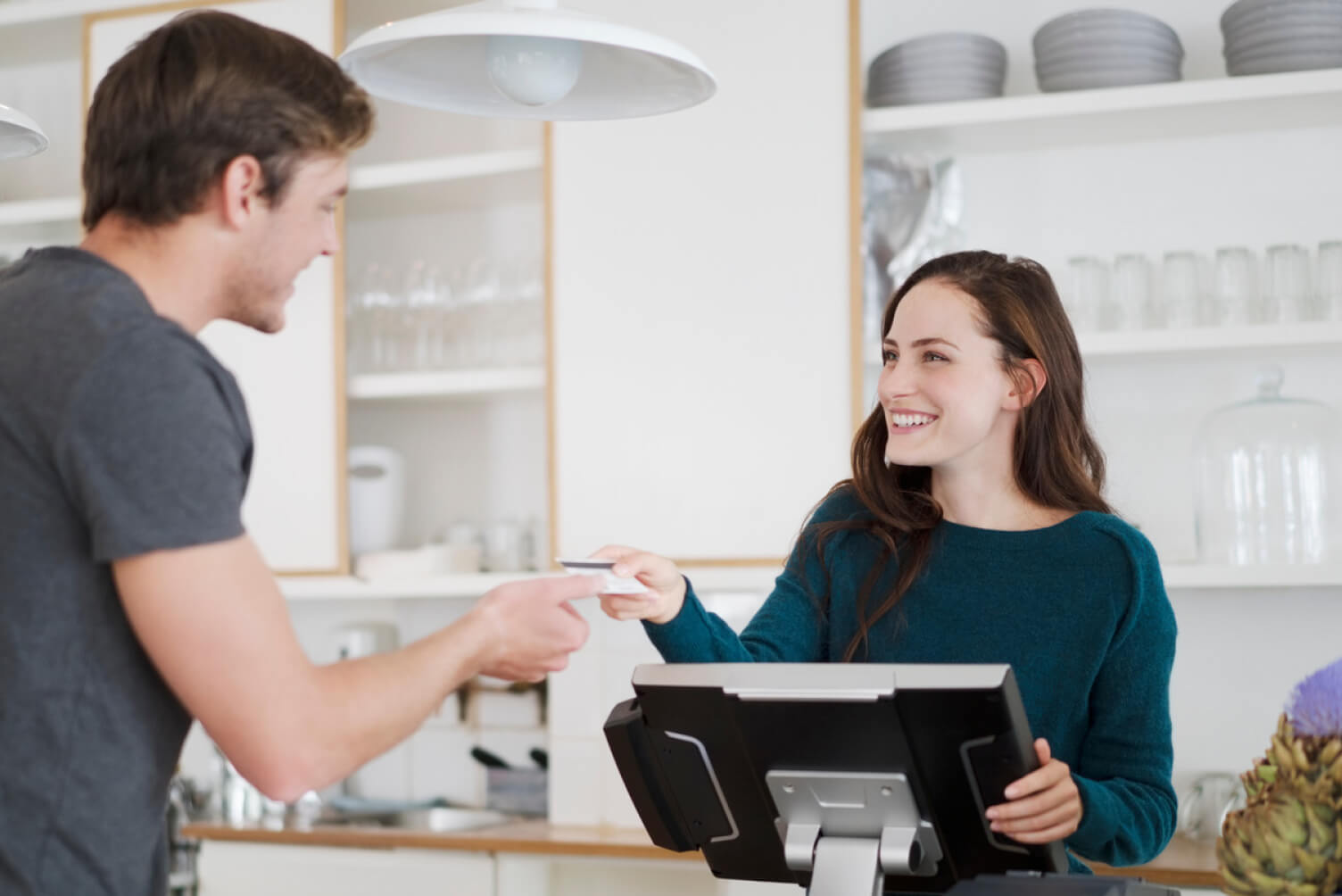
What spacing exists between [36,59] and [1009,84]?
2585mm

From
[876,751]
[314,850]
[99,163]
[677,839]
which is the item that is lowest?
[314,850]

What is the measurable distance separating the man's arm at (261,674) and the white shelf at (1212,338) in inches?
75.4

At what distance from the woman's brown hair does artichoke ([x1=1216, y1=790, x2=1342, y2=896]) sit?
0.93 meters

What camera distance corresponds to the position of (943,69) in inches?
113

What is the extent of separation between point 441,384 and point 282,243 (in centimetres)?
207

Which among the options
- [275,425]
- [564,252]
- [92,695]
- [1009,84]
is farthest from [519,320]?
[92,695]

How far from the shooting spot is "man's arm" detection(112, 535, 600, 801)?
3.30ft

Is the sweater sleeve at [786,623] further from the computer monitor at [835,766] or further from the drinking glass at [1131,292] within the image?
the drinking glass at [1131,292]

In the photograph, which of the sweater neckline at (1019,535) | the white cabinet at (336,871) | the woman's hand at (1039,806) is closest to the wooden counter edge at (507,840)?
the white cabinet at (336,871)

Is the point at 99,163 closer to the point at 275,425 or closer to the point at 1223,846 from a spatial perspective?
the point at 1223,846

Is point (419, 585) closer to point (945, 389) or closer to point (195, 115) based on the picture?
point (945, 389)

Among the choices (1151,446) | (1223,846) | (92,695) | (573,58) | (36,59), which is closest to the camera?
(1223,846)

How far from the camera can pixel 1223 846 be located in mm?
871

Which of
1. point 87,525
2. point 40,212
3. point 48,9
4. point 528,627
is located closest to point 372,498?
point 40,212
